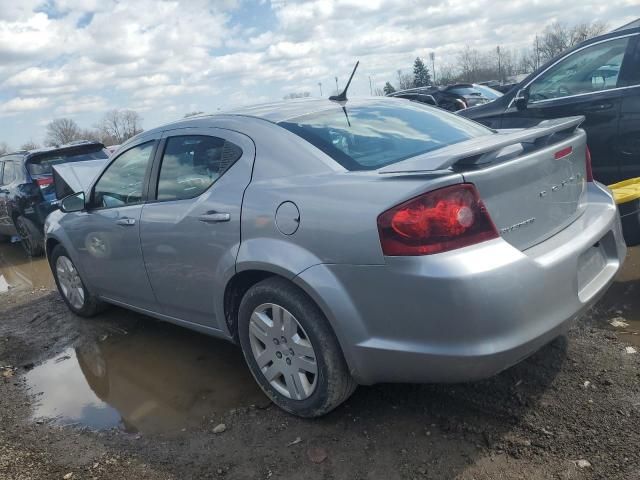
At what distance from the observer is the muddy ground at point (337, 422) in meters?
2.52

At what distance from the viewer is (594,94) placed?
5.15m

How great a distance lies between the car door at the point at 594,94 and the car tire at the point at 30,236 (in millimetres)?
6951

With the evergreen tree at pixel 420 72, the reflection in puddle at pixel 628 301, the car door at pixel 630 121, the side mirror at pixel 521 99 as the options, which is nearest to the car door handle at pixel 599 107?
the car door at pixel 630 121

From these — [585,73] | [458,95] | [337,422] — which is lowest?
[337,422]

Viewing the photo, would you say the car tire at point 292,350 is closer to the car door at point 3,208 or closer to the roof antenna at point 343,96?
the roof antenna at point 343,96

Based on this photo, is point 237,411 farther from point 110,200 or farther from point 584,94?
point 584,94

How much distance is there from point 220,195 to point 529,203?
161 centimetres

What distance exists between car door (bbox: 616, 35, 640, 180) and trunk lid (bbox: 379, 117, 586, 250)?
233cm

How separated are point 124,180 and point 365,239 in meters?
2.39

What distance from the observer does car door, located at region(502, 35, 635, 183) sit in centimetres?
504

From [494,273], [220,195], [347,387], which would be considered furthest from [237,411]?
[494,273]

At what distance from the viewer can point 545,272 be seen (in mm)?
2410

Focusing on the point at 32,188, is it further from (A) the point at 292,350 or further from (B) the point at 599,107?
(B) the point at 599,107


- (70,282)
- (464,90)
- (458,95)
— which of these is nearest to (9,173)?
(70,282)
